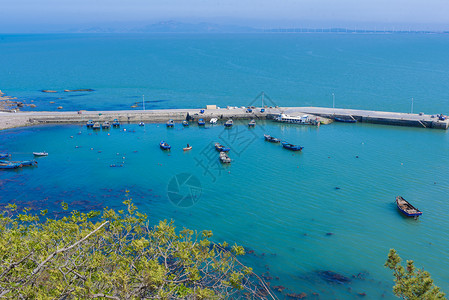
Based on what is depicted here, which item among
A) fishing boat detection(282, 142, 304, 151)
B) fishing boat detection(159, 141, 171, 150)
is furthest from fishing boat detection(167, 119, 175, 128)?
fishing boat detection(282, 142, 304, 151)

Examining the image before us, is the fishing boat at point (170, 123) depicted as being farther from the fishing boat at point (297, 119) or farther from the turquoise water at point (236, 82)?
the fishing boat at point (297, 119)

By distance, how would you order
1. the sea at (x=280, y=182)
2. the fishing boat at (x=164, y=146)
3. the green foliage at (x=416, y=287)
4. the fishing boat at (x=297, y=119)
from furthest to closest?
the fishing boat at (x=297, y=119) → the fishing boat at (x=164, y=146) → the sea at (x=280, y=182) → the green foliage at (x=416, y=287)

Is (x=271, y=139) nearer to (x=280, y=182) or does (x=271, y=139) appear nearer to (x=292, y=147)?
(x=292, y=147)

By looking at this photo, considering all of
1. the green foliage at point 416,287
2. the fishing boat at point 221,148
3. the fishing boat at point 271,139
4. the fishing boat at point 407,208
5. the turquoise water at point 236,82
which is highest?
the turquoise water at point 236,82

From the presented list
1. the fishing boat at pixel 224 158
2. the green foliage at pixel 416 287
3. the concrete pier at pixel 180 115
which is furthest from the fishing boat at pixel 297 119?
the green foliage at pixel 416 287

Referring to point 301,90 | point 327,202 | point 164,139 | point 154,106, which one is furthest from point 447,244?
point 301,90

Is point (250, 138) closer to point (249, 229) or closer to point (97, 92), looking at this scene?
point (249, 229)
